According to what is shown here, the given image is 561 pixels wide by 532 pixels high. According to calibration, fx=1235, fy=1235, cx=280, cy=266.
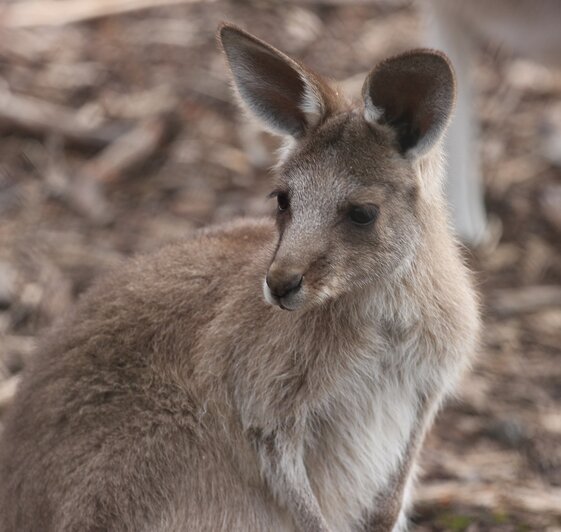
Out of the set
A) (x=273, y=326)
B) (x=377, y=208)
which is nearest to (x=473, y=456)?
(x=273, y=326)

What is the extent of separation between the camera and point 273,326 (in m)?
3.71

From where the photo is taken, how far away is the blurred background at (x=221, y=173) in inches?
200

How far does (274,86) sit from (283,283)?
0.67 m

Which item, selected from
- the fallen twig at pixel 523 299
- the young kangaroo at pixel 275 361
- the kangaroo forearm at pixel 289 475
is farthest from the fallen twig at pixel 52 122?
the kangaroo forearm at pixel 289 475

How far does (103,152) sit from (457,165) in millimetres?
1897

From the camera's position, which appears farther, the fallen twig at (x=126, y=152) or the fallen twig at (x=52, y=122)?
the fallen twig at (x=52, y=122)

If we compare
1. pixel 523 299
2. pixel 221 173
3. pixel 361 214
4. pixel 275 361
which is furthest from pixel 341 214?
pixel 221 173

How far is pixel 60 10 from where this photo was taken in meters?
7.76

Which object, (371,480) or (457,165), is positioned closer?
(371,480)

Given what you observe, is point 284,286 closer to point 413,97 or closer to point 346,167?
point 346,167

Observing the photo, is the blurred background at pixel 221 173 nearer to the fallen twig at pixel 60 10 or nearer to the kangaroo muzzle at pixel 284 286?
the fallen twig at pixel 60 10

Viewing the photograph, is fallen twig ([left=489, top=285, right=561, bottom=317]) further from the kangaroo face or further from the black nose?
the black nose

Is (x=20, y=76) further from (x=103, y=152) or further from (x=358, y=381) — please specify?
(x=358, y=381)

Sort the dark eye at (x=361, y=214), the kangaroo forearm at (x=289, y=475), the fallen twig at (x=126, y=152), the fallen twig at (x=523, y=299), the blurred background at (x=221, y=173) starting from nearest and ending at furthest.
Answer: the dark eye at (x=361, y=214) < the kangaroo forearm at (x=289, y=475) < the blurred background at (x=221, y=173) < the fallen twig at (x=523, y=299) < the fallen twig at (x=126, y=152)
